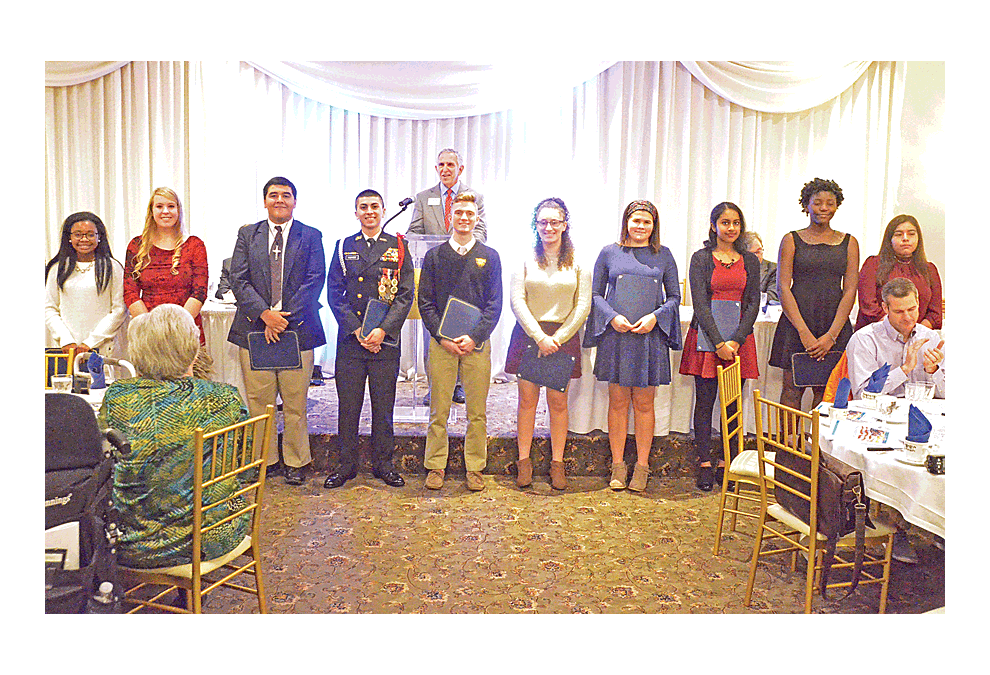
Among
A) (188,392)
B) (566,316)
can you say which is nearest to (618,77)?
(566,316)

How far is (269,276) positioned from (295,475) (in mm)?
1049

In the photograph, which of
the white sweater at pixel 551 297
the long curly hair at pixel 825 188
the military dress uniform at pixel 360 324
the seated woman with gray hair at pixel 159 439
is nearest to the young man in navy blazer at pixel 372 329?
the military dress uniform at pixel 360 324

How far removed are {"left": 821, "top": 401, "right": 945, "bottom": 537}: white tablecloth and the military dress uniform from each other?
2196 mm

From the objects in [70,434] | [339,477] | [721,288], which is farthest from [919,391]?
[70,434]

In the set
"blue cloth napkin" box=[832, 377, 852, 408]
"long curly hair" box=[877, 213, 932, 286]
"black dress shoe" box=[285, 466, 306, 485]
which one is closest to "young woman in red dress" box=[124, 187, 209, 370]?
"black dress shoe" box=[285, 466, 306, 485]

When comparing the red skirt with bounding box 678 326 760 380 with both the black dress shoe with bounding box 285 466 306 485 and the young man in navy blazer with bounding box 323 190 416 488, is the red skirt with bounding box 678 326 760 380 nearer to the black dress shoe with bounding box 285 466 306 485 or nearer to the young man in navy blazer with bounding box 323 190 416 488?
the young man in navy blazer with bounding box 323 190 416 488

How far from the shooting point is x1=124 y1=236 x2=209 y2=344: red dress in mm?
3922

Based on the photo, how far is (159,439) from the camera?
2432 mm

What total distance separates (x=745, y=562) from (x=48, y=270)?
3428 millimetres

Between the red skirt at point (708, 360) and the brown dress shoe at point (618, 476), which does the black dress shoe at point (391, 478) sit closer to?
the brown dress shoe at point (618, 476)

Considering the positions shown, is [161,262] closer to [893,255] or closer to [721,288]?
[721,288]

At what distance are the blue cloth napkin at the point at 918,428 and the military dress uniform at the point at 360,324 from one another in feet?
7.80
